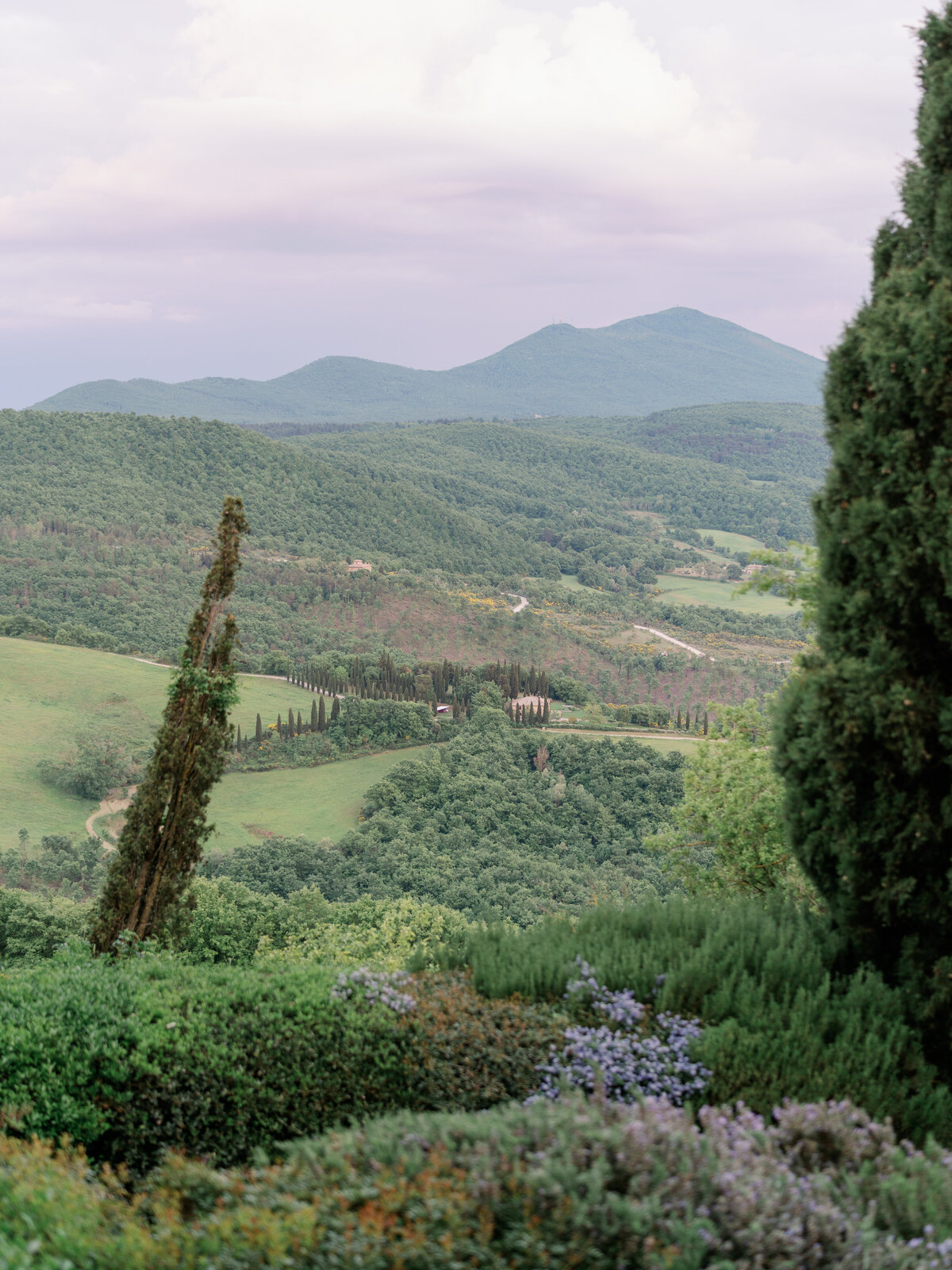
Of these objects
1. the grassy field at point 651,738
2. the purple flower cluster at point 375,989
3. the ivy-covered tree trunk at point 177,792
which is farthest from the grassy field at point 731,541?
the purple flower cluster at point 375,989

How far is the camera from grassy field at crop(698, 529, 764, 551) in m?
145

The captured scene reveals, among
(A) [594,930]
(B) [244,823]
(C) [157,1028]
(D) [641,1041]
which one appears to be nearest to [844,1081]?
(D) [641,1041]

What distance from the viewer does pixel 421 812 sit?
36.9 m

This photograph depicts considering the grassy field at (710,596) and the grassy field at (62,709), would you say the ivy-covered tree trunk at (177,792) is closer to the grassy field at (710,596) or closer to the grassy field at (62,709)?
the grassy field at (62,709)

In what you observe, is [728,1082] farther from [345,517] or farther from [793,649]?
[345,517]


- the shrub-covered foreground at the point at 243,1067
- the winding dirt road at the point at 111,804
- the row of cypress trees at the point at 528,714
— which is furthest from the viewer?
the row of cypress trees at the point at 528,714

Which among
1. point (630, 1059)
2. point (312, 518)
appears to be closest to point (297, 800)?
point (630, 1059)

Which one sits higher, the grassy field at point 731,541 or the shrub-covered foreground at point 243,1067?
the grassy field at point 731,541

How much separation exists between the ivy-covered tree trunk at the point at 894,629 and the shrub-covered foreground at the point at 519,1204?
1751 mm

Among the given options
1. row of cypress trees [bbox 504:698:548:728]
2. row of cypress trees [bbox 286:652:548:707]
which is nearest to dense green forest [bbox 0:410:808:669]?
row of cypress trees [bbox 286:652:548:707]

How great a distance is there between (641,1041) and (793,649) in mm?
89710

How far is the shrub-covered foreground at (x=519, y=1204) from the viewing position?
9.51 feet

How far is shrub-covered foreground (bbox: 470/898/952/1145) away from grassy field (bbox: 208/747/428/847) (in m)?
32.3

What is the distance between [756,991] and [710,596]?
380 feet
